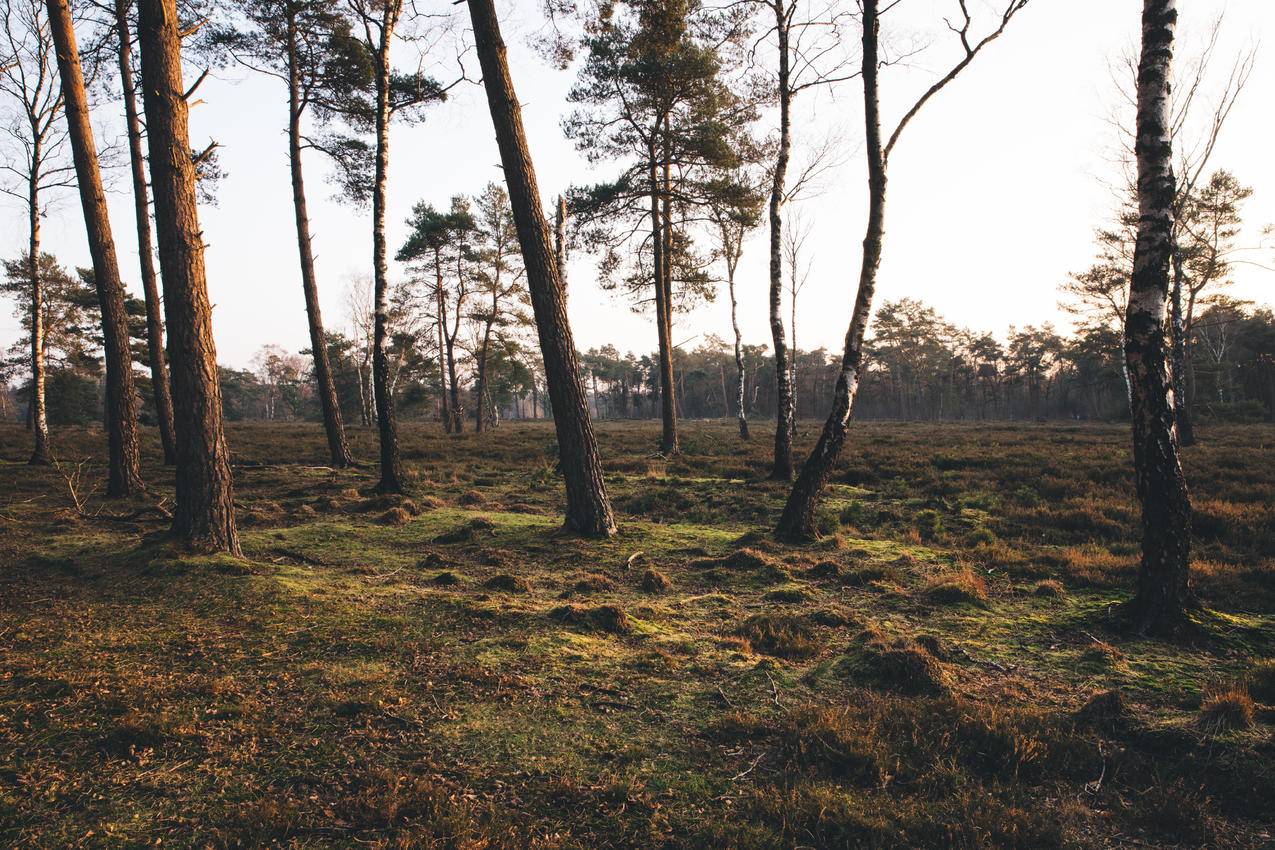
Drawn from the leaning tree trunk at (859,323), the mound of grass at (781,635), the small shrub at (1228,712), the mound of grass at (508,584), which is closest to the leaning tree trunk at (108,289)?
the mound of grass at (508,584)

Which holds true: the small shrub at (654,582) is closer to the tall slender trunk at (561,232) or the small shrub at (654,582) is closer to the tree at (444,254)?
the tall slender trunk at (561,232)

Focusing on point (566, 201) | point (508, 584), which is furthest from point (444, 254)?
point (508, 584)

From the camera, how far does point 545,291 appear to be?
7.09 meters

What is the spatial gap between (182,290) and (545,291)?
11.8 feet

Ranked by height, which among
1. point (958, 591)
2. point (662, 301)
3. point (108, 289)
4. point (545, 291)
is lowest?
point (958, 591)

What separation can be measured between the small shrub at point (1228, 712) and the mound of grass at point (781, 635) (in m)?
2.03

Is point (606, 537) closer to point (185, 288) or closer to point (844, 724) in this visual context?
point (844, 724)

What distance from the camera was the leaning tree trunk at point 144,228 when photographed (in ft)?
36.9

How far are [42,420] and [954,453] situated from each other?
24.7 metres

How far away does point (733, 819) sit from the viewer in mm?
2307

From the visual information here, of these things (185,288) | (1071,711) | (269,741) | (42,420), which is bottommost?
(1071,711)

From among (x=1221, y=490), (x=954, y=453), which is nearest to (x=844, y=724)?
(x=1221, y=490)

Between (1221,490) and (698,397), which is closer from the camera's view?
(1221,490)

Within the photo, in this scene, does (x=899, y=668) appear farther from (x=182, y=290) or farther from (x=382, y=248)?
(x=382, y=248)
